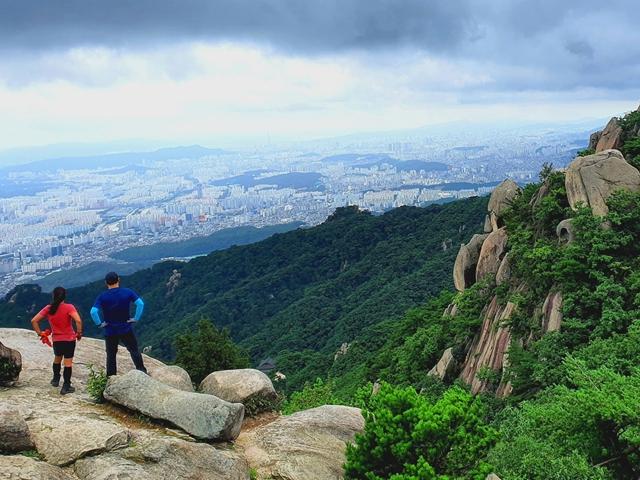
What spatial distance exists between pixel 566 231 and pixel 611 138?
490cm

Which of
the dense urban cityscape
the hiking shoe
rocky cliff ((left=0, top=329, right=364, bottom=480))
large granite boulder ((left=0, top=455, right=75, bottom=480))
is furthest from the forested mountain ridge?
the dense urban cityscape

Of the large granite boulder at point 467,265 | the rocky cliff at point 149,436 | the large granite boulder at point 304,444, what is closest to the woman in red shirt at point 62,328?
the rocky cliff at point 149,436

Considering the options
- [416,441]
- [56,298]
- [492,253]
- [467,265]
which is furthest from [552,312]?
[56,298]

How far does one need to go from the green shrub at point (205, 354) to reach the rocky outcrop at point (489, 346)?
602 centimetres

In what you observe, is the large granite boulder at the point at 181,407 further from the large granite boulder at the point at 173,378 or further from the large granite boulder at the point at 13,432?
the large granite boulder at the point at 173,378

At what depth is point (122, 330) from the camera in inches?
309

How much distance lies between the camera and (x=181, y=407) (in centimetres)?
675

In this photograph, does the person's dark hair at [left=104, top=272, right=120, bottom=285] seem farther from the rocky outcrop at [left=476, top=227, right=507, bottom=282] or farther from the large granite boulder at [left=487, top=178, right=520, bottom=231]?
the large granite boulder at [left=487, top=178, right=520, bottom=231]

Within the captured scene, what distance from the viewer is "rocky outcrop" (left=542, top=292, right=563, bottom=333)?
38.7 ft

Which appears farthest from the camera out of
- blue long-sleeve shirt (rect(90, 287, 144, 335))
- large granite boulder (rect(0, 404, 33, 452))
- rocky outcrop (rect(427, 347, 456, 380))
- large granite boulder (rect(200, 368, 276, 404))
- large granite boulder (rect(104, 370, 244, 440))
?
rocky outcrop (rect(427, 347, 456, 380))

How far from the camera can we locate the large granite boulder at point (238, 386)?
8.58 m

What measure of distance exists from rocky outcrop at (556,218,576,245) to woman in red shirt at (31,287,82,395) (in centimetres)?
1074

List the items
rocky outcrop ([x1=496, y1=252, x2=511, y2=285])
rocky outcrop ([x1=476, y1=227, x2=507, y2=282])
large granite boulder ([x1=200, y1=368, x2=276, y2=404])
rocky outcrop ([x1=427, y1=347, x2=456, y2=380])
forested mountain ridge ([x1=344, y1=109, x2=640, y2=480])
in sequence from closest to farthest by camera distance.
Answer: forested mountain ridge ([x1=344, y1=109, x2=640, y2=480])
large granite boulder ([x1=200, y1=368, x2=276, y2=404])
rocky outcrop ([x1=496, y1=252, x2=511, y2=285])
rocky outcrop ([x1=427, y1=347, x2=456, y2=380])
rocky outcrop ([x1=476, y1=227, x2=507, y2=282])

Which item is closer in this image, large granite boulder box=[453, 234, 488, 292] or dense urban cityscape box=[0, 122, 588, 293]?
large granite boulder box=[453, 234, 488, 292]
